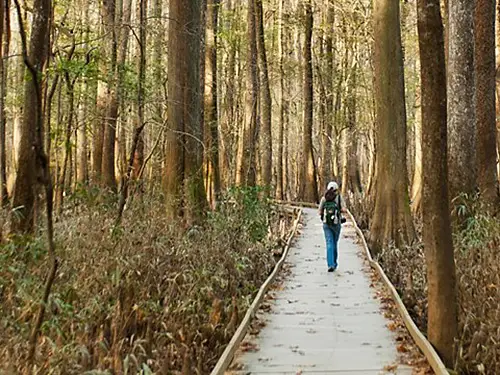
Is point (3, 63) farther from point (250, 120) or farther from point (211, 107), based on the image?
point (250, 120)

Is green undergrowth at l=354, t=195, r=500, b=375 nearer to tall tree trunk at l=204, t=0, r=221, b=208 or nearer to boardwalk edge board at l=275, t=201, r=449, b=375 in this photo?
boardwalk edge board at l=275, t=201, r=449, b=375

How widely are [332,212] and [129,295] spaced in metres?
5.31

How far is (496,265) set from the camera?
7191mm

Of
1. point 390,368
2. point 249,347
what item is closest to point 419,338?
point 390,368

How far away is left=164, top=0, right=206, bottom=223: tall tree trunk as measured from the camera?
10742 mm

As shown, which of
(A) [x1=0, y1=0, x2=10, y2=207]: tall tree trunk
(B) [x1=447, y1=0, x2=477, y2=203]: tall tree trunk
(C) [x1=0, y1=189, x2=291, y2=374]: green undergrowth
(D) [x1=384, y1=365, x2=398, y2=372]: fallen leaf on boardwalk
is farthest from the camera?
(B) [x1=447, y1=0, x2=477, y2=203]: tall tree trunk

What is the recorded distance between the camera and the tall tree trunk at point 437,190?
18.3 feet

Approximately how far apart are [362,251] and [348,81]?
13641mm

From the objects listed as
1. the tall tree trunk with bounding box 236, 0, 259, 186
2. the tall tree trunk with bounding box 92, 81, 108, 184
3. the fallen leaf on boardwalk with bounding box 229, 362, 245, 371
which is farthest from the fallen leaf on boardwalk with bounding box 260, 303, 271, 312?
the tall tree trunk with bounding box 236, 0, 259, 186

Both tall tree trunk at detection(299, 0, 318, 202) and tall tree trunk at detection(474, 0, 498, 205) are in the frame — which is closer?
tall tree trunk at detection(474, 0, 498, 205)

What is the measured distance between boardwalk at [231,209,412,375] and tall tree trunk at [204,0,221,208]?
437cm

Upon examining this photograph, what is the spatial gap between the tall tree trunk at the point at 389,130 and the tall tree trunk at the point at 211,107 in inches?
163

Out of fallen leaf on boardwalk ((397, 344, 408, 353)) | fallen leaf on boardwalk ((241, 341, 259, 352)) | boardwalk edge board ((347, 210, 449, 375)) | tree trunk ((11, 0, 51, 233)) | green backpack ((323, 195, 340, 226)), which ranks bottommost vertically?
fallen leaf on boardwalk ((241, 341, 259, 352))

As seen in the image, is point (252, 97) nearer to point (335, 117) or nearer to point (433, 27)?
point (335, 117)
